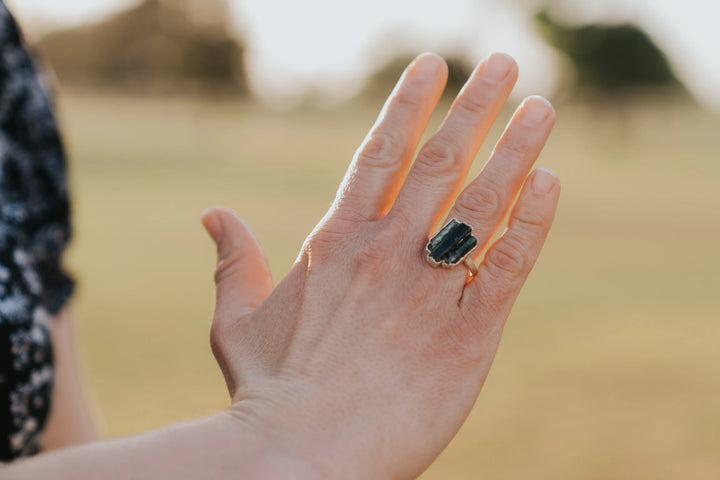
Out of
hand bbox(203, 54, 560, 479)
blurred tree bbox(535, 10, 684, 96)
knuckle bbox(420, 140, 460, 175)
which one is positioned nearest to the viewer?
hand bbox(203, 54, 560, 479)

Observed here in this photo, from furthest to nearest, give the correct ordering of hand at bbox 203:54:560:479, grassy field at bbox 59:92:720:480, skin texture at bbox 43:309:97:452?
grassy field at bbox 59:92:720:480 → skin texture at bbox 43:309:97:452 → hand at bbox 203:54:560:479

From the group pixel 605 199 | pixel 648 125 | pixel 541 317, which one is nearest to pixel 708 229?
pixel 605 199

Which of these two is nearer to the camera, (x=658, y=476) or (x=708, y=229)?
(x=658, y=476)

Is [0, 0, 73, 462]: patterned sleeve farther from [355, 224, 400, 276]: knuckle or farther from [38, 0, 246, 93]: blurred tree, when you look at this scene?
[38, 0, 246, 93]: blurred tree

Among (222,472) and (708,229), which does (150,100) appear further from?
(222,472)

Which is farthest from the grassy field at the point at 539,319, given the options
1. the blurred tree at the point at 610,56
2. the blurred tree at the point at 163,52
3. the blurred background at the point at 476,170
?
the blurred tree at the point at 610,56

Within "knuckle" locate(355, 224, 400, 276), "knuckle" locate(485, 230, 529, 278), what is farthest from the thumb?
"knuckle" locate(485, 230, 529, 278)
